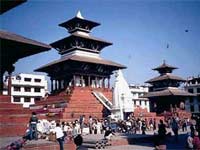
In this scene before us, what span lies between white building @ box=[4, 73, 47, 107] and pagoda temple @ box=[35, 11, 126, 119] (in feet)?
82.0

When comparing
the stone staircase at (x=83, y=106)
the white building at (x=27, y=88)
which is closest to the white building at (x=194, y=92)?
the white building at (x=27, y=88)

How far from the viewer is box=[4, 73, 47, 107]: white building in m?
68.2

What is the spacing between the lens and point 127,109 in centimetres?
2761

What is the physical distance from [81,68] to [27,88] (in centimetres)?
3409

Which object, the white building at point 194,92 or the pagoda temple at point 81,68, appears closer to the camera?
the pagoda temple at point 81,68

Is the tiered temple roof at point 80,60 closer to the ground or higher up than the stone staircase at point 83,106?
higher up

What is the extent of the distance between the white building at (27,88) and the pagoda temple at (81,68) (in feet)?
82.0

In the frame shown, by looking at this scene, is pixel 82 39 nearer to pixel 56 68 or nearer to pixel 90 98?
pixel 56 68

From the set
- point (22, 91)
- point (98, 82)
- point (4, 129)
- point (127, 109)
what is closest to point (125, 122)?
point (127, 109)

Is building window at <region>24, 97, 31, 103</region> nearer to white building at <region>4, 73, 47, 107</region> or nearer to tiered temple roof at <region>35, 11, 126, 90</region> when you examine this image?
white building at <region>4, 73, 47, 107</region>

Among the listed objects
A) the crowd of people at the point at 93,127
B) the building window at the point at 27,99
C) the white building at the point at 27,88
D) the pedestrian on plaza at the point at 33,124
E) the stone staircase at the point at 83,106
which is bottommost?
the crowd of people at the point at 93,127

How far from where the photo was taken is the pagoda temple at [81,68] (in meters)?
35.2

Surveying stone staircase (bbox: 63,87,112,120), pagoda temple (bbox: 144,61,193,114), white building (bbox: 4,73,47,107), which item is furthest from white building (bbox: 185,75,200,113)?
stone staircase (bbox: 63,87,112,120)

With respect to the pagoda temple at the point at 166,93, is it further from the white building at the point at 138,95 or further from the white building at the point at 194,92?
the white building at the point at 138,95
